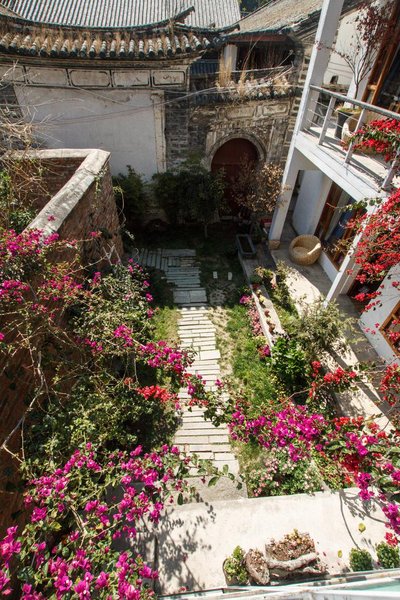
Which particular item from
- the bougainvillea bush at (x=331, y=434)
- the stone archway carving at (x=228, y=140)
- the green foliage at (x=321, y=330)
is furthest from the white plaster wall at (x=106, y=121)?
the green foliage at (x=321, y=330)

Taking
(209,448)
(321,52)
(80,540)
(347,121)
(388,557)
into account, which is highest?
(321,52)

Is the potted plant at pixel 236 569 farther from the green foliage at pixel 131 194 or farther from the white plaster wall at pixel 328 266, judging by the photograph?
the green foliage at pixel 131 194

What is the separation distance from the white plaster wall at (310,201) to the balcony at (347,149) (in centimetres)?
143

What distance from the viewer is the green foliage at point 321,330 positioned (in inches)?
233

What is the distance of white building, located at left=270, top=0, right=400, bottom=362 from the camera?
579 centimetres

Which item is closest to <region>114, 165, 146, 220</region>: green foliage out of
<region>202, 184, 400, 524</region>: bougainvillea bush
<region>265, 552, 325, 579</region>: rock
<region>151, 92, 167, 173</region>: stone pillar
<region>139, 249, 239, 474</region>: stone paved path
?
<region>151, 92, 167, 173</region>: stone pillar

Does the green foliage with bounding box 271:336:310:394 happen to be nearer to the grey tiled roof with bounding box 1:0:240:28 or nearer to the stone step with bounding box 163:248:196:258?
the stone step with bounding box 163:248:196:258

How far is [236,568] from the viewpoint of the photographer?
12.4 feet

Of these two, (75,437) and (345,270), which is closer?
(75,437)

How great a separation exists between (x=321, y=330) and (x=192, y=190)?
5.86 metres

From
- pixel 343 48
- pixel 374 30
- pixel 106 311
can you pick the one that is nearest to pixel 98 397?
pixel 106 311

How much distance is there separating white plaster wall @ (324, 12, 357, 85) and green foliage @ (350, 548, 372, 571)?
11711 millimetres

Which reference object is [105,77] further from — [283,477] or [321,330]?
[283,477]

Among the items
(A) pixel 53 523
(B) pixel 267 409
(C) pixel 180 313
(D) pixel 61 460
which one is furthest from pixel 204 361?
(A) pixel 53 523
